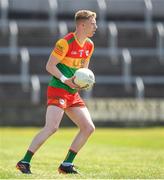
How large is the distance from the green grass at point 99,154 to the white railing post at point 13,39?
6.60m

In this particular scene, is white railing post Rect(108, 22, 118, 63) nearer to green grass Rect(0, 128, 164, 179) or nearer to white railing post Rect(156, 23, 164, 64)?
white railing post Rect(156, 23, 164, 64)

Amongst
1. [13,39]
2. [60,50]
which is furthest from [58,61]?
[13,39]

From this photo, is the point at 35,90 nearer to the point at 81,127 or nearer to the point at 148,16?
the point at 148,16

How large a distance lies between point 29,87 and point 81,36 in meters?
20.1

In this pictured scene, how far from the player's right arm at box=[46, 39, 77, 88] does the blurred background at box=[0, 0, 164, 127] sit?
16671mm

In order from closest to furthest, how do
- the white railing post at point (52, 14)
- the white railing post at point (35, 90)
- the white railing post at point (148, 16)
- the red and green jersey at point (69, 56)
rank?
the red and green jersey at point (69, 56)
the white railing post at point (35, 90)
the white railing post at point (52, 14)
the white railing post at point (148, 16)

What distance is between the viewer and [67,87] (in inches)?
435

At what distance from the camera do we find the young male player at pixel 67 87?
10.9 metres

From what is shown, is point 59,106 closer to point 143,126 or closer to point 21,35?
point 143,126

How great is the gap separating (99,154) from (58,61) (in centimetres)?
531

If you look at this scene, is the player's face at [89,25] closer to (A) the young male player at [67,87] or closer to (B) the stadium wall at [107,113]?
(A) the young male player at [67,87]

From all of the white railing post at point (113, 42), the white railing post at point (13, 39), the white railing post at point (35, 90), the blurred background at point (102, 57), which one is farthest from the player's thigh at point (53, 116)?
the white railing post at point (113, 42)

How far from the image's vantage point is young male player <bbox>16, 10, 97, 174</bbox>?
10.9 m

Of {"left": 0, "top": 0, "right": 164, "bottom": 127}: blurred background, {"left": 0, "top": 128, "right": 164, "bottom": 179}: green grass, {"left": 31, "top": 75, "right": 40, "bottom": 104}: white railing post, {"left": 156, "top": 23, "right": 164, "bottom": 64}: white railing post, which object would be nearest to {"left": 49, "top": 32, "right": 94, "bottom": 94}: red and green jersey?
{"left": 0, "top": 128, "right": 164, "bottom": 179}: green grass
